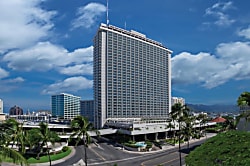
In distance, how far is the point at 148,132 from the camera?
82.1 metres

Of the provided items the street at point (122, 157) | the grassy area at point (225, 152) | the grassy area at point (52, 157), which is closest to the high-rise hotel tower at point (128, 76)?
the street at point (122, 157)

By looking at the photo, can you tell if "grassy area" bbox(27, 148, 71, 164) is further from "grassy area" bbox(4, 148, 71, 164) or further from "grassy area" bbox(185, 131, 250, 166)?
"grassy area" bbox(185, 131, 250, 166)

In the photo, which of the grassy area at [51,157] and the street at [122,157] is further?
the grassy area at [51,157]

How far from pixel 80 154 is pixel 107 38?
5594cm

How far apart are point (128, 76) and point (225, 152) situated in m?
94.9

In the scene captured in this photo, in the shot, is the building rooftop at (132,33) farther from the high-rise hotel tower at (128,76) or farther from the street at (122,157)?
the street at (122,157)

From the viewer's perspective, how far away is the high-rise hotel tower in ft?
342

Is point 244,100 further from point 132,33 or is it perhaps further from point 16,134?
point 132,33

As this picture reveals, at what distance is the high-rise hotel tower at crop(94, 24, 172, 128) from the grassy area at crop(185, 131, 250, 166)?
8471 cm

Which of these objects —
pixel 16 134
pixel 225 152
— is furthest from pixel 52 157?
pixel 225 152

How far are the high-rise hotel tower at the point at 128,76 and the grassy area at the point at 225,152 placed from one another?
84.7 metres

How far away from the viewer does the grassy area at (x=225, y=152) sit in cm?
1598

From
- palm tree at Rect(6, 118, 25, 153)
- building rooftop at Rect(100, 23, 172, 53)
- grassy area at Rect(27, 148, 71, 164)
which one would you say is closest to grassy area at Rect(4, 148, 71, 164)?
grassy area at Rect(27, 148, 71, 164)

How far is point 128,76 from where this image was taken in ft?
366
